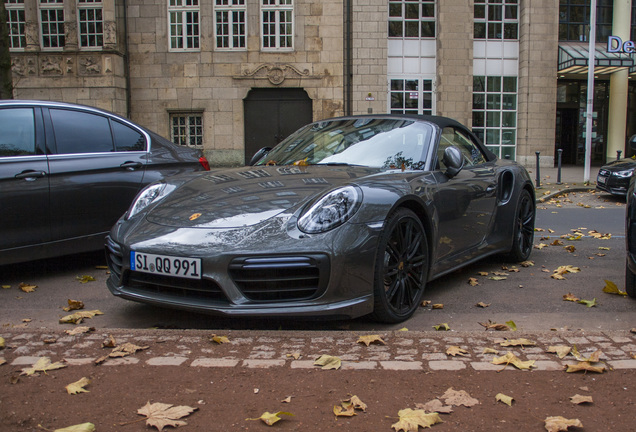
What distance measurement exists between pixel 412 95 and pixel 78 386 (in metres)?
19.6

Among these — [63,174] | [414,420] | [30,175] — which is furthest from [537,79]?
[414,420]

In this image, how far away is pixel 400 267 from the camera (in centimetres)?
375

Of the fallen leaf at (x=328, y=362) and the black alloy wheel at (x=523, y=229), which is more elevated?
the black alloy wheel at (x=523, y=229)

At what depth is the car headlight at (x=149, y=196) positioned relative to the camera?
406cm

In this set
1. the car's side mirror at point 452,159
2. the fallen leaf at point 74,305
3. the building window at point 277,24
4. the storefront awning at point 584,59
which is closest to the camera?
the fallen leaf at point 74,305

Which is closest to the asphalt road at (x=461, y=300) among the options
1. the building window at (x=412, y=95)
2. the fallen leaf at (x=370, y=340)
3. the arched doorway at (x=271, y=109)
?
the fallen leaf at (x=370, y=340)

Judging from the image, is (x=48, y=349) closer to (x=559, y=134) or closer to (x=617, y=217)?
(x=617, y=217)

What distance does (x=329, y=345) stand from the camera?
10.4ft

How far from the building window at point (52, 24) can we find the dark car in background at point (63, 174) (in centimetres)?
1602

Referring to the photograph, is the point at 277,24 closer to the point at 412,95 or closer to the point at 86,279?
the point at 412,95

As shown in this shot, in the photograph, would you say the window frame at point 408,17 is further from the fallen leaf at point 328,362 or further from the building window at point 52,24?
the fallen leaf at point 328,362

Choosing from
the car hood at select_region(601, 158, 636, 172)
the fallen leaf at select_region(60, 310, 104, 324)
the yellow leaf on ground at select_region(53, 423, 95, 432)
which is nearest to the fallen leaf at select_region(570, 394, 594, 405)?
the yellow leaf on ground at select_region(53, 423, 95, 432)

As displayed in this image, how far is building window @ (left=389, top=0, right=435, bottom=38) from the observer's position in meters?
20.9

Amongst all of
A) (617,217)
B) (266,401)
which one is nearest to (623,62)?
(617,217)
